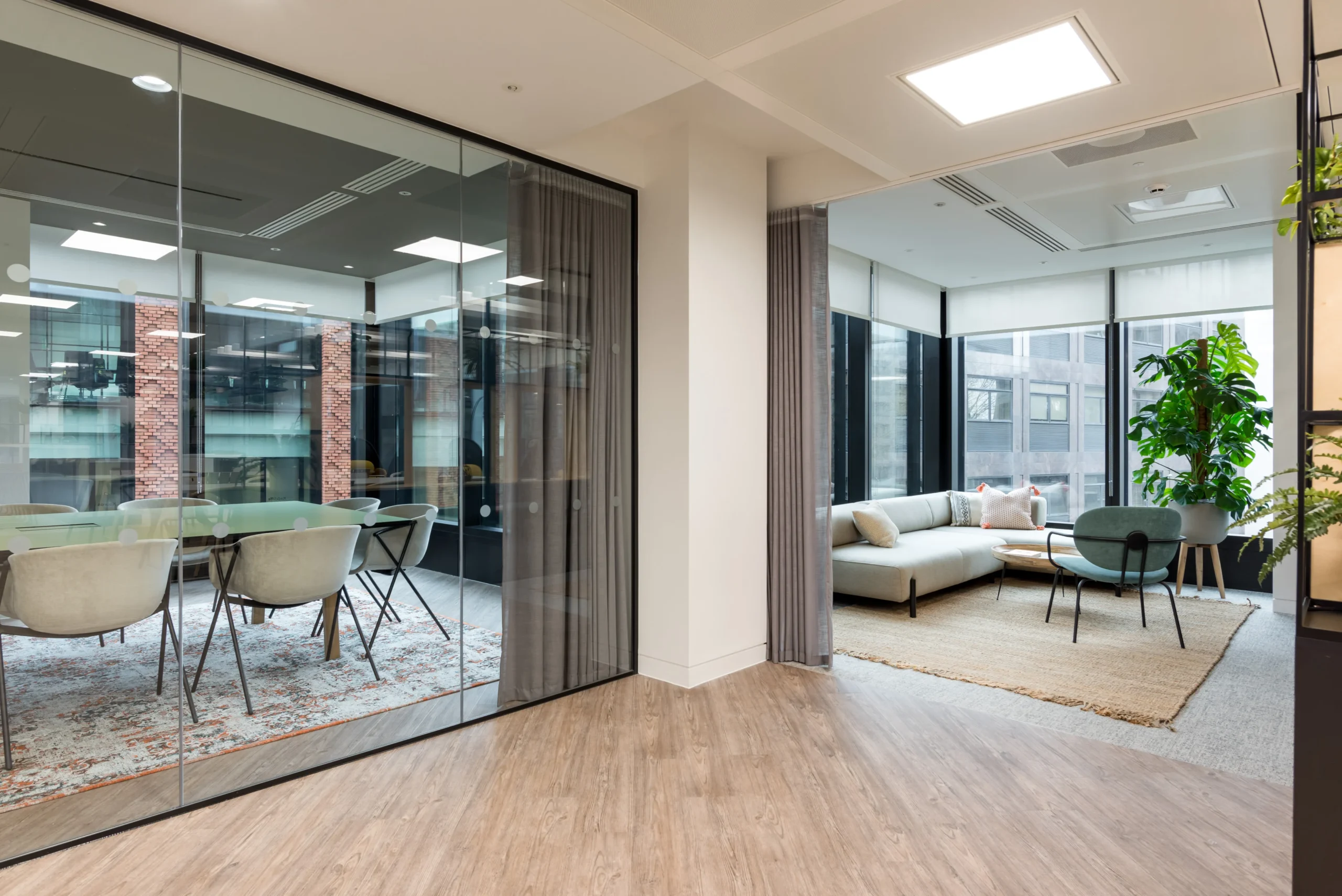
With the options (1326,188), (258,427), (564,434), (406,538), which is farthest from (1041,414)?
(258,427)

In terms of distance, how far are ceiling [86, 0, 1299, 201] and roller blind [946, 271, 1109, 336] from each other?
4.81 metres

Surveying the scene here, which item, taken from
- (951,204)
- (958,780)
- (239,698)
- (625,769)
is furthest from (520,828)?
(951,204)

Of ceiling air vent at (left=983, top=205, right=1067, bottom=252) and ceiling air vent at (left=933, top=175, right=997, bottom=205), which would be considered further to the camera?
ceiling air vent at (left=983, top=205, right=1067, bottom=252)

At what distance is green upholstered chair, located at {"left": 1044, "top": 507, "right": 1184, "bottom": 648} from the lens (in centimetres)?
496

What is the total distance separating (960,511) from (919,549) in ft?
6.67

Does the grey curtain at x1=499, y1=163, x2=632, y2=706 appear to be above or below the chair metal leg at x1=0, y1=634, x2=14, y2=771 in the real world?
above

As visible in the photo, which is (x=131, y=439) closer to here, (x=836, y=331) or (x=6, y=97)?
(x=6, y=97)

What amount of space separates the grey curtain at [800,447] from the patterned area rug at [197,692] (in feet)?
6.13

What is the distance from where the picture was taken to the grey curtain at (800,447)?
432 cm

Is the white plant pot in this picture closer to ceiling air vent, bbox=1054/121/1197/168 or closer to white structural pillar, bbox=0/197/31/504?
ceiling air vent, bbox=1054/121/1197/168

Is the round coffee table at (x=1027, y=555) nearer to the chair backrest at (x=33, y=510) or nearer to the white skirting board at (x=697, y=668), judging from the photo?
the white skirting board at (x=697, y=668)

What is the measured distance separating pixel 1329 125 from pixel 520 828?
5342 mm

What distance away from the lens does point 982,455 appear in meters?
8.50

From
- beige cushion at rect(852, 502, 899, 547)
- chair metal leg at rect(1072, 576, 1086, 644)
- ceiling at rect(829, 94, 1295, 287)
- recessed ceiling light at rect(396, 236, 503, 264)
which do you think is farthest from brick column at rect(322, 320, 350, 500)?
beige cushion at rect(852, 502, 899, 547)
